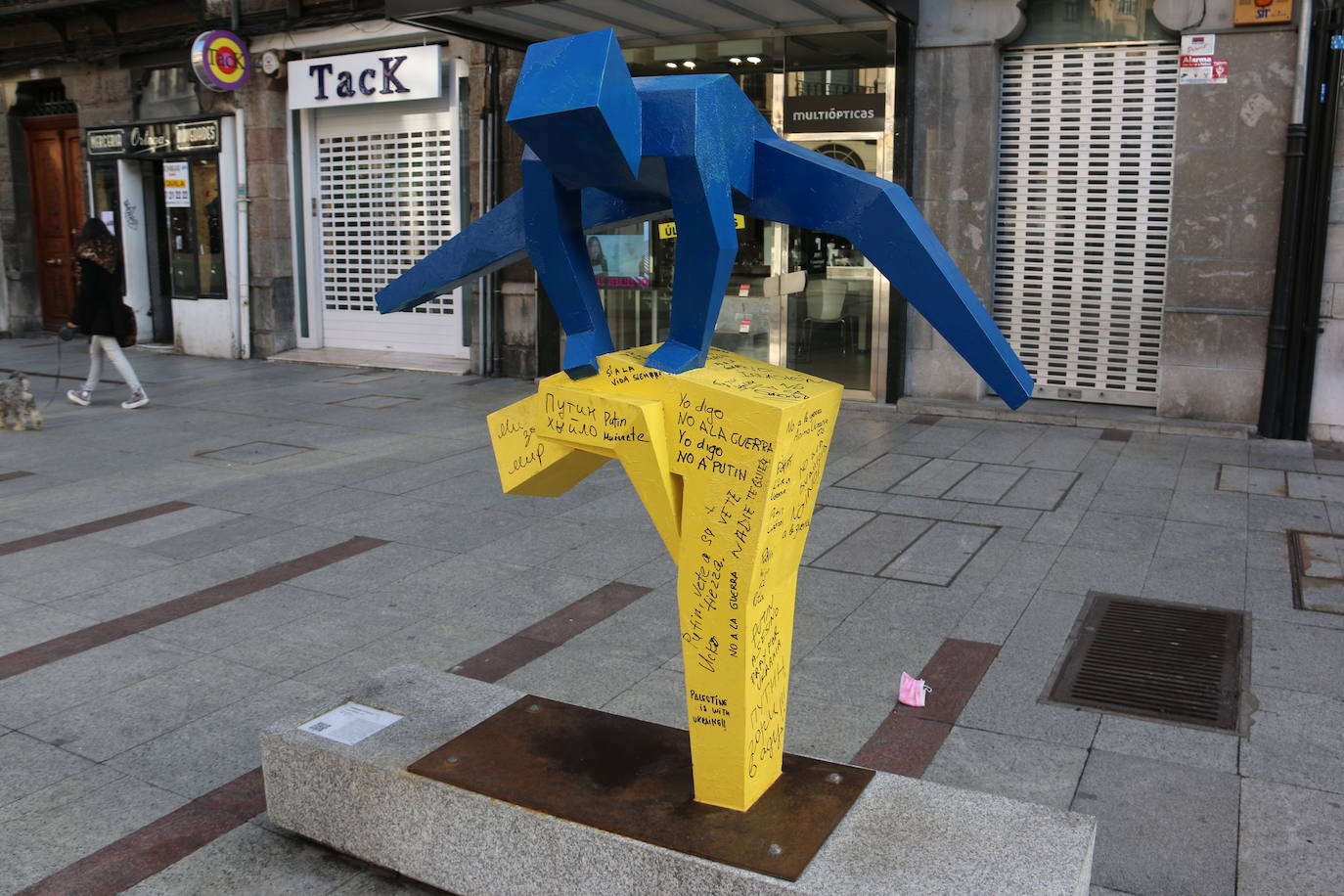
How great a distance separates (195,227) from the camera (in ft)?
49.9

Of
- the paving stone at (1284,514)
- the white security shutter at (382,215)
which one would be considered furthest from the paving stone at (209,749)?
the white security shutter at (382,215)

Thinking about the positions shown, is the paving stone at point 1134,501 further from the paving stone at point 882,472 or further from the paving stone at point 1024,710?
the paving stone at point 1024,710

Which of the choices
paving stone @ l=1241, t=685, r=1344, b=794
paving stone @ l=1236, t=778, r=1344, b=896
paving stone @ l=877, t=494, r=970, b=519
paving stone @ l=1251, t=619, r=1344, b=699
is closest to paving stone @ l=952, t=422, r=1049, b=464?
paving stone @ l=877, t=494, r=970, b=519

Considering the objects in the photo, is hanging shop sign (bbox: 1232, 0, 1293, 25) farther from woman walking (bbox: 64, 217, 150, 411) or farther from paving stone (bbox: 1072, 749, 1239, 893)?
woman walking (bbox: 64, 217, 150, 411)

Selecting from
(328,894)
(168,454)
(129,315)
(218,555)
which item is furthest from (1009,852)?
(129,315)

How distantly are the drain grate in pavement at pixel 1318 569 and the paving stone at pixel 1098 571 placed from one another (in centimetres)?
77

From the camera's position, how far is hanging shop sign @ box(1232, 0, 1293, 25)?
922cm

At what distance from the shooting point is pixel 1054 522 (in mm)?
7312

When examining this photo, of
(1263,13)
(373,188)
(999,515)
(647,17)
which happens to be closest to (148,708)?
(999,515)

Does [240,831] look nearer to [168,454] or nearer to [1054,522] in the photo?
[1054,522]

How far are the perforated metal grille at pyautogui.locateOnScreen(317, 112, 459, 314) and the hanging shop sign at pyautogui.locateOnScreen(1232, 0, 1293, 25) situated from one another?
27.7 ft

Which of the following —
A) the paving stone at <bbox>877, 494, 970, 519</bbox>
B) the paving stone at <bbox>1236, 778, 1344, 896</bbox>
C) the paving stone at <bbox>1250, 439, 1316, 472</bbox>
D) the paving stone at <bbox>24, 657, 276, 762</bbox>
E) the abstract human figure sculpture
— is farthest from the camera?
the paving stone at <bbox>1250, 439, 1316, 472</bbox>

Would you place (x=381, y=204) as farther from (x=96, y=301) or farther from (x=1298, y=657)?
(x=1298, y=657)

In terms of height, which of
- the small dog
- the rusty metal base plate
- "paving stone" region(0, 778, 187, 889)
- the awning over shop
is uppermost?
the awning over shop
